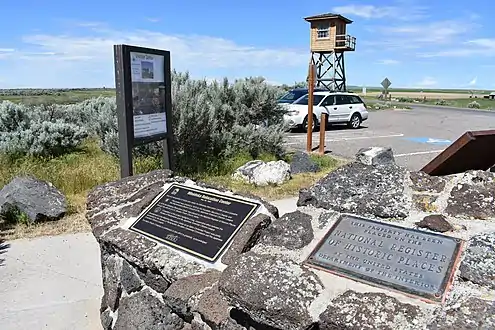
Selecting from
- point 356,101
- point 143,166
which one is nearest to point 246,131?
point 143,166

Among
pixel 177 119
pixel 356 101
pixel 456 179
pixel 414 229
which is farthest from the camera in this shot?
pixel 356 101

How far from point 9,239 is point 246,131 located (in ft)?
17.9

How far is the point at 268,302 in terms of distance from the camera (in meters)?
2.03

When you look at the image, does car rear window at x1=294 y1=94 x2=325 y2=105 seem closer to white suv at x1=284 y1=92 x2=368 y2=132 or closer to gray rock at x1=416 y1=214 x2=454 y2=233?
white suv at x1=284 y1=92 x2=368 y2=132

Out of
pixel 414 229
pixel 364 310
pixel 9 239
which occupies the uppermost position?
pixel 414 229

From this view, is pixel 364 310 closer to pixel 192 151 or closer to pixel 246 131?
pixel 192 151

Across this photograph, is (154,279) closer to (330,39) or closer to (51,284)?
(51,284)

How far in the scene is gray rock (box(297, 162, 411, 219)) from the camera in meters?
2.56

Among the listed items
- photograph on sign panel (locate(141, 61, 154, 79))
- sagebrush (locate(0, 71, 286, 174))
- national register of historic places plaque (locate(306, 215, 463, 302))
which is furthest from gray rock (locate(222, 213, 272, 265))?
sagebrush (locate(0, 71, 286, 174))

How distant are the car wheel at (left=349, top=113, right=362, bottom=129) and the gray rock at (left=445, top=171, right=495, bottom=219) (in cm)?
1634

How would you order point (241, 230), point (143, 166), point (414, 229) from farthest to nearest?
1. point (143, 166)
2. point (241, 230)
3. point (414, 229)

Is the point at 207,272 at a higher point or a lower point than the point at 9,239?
higher

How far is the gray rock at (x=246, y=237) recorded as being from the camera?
9.15ft

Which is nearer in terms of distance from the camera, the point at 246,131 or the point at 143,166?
the point at 143,166
